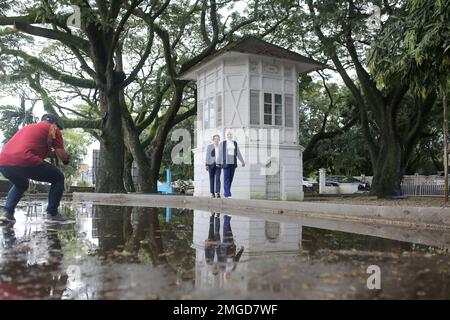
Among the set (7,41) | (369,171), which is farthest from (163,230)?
(369,171)

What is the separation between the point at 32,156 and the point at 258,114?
13.1 m

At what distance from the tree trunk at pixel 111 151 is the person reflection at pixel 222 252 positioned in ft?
41.3

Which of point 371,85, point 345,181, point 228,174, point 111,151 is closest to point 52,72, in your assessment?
point 111,151

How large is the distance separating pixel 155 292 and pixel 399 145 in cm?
1994

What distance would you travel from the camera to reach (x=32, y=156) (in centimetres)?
740

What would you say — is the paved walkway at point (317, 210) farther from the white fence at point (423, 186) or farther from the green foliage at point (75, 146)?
the green foliage at point (75, 146)

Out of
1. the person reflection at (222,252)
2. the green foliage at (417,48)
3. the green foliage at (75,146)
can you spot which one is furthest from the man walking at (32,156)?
the green foliage at (75,146)

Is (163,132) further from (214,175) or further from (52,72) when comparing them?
(214,175)

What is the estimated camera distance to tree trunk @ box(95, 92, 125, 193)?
1870 centimetres

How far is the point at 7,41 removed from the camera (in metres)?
23.4

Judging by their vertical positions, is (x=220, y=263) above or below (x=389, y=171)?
below

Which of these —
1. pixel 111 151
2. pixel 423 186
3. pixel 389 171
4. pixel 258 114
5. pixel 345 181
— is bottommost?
pixel 423 186

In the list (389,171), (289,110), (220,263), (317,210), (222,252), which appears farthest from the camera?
(389,171)
